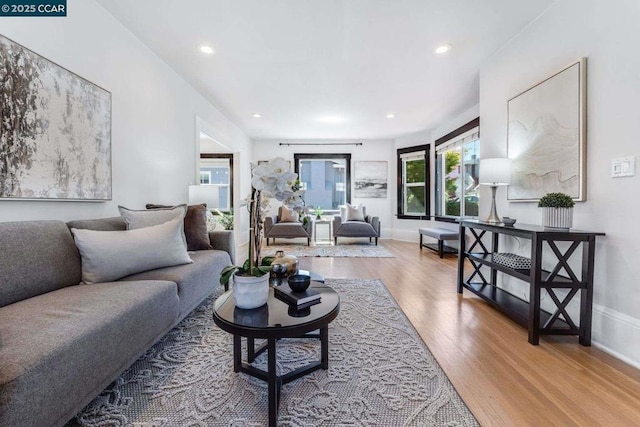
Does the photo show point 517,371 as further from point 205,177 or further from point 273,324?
point 205,177

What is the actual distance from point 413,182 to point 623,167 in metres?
4.95

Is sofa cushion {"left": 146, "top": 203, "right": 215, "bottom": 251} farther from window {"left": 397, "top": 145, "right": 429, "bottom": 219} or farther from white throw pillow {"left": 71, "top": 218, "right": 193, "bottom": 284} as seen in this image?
window {"left": 397, "top": 145, "right": 429, "bottom": 219}

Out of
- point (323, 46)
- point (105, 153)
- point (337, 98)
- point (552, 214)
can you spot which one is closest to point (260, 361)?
point (105, 153)

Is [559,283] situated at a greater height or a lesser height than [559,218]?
lesser

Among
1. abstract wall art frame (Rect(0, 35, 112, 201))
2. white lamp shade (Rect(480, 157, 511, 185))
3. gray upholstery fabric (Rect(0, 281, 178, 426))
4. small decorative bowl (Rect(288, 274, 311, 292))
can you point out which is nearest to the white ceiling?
abstract wall art frame (Rect(0, 35, 112, 201))

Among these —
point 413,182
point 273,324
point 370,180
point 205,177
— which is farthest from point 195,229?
point 413,182

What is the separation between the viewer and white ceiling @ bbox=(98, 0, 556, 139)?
2.21 metres

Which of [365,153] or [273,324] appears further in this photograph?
[365,153]

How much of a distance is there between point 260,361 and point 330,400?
0.52 metres

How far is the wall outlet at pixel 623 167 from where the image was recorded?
1649mm

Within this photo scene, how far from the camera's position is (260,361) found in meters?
1.67

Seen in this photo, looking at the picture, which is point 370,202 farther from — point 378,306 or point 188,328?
point 188,328

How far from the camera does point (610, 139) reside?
5.84 feet

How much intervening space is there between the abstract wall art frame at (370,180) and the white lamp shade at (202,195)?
14.1ft
